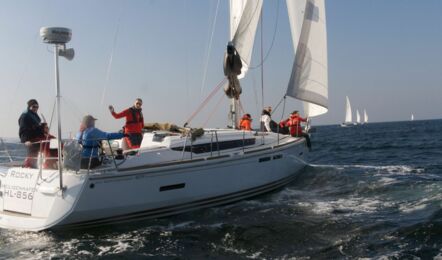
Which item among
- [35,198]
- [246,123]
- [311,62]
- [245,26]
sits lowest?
[35,198]

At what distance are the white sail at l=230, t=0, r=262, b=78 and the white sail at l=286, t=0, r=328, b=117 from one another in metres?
1.27

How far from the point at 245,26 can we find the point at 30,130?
6.48 meters

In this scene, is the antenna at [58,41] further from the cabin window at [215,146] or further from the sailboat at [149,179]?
the cabin window at [215,146]

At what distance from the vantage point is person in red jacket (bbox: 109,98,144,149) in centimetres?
922

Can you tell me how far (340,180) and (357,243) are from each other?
601 centimetres

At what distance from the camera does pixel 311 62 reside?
11891 mm

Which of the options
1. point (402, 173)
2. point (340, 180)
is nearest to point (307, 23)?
point (340, 180)

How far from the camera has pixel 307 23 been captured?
1197cm

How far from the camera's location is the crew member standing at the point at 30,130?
7910mm

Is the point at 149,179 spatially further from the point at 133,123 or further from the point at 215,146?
the point at 133,123

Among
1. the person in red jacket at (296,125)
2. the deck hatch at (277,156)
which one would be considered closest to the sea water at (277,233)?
the deck hatch at (277,156)

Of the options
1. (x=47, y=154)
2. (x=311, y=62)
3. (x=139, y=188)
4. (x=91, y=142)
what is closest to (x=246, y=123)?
(x=311, y=62)

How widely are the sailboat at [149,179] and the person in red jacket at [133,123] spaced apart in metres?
0.22

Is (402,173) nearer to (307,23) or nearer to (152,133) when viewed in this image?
(307,23)
